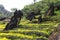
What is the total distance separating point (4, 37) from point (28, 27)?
11.2 meters

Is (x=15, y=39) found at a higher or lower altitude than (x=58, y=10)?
lower

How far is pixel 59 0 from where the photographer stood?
8550cm

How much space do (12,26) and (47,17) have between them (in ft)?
62.5

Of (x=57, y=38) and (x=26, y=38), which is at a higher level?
(x=57, y=38)

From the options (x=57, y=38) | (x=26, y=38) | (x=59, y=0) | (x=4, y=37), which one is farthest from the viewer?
(x=59, y=0)

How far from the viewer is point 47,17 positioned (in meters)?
65.9

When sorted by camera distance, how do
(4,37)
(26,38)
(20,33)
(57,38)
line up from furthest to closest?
(20,33) → (4,37) → (26,38) → (57,38)

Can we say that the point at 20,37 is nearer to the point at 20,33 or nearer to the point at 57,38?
the point at 20,33

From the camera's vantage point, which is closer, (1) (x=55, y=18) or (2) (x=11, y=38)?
(2) (x=11, y=38)

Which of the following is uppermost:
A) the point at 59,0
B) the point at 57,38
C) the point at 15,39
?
the point at 59,0

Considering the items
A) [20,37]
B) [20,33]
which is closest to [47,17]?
[20,33]

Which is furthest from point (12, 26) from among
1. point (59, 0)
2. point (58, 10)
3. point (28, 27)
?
point (59, 0)

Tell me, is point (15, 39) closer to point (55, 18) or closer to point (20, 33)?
point (20, 33)

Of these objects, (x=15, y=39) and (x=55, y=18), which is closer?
(x=15, y=39)
